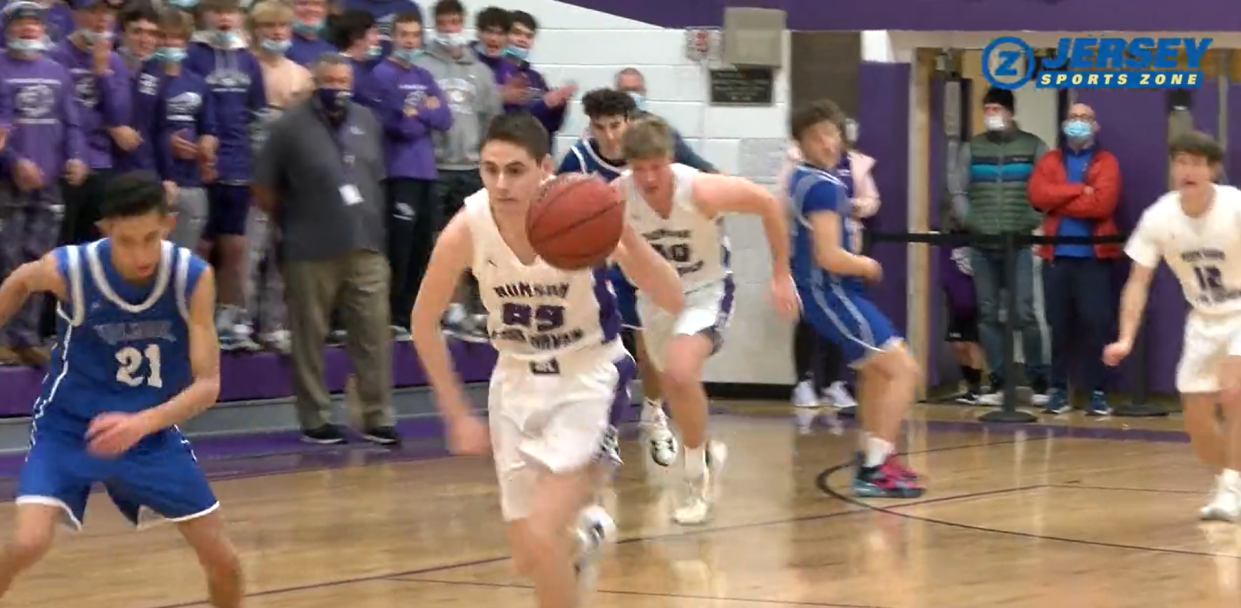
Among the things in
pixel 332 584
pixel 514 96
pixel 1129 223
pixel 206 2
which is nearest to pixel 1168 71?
pixel 1129 223

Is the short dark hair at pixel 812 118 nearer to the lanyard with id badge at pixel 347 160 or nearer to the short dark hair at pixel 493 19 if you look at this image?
the lanyard with id badge at pixel 347 160

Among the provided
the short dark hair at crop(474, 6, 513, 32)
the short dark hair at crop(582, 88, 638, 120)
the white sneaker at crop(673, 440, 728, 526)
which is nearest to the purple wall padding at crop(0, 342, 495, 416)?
the short dark hair at crop(474, 6, 513, 32)

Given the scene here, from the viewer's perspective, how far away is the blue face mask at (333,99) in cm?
983

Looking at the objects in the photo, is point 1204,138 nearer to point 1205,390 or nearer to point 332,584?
point 1205,390

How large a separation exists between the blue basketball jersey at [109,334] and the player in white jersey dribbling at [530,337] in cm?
70

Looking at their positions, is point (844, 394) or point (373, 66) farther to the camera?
point (844, 394)

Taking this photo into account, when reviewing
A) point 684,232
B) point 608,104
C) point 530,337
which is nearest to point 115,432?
point 530,337

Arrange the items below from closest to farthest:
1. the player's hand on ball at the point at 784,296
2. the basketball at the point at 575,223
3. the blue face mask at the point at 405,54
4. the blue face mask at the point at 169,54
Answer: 1. the basketball at the point at 575,223
2. the player's hand on ball at the point at 784,296
3. the blue face mask at the point at 169,54
4. the blue face mask at the point at 405,54

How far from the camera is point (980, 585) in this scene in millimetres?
6473

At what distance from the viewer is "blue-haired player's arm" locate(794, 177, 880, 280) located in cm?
799

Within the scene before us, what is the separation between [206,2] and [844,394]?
4.83 metres

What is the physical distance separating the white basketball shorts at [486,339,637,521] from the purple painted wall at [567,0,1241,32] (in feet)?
26.2

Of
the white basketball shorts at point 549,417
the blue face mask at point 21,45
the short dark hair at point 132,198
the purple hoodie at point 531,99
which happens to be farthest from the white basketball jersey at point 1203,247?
the blue face mask at point 21,45

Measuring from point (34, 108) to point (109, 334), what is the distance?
13.1ft
